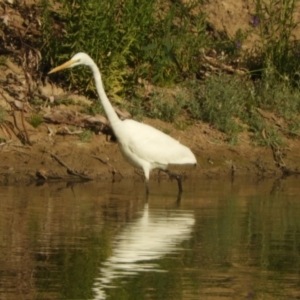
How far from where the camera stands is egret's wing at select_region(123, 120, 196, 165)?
1459 cm

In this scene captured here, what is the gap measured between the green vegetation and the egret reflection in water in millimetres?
4523

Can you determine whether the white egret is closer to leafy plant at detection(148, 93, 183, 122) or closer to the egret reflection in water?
the egret reflection in water

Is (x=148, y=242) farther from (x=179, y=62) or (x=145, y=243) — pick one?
(x=179, y=62)

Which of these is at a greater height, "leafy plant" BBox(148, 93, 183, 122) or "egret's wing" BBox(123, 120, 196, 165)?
"leafy plant" BBox(148, 93, 183, 122)

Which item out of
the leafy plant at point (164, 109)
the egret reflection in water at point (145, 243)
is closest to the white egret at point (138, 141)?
the egret reflection in water at point (145, 243)

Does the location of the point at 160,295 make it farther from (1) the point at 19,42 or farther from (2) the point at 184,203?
(1) the point at 19,42

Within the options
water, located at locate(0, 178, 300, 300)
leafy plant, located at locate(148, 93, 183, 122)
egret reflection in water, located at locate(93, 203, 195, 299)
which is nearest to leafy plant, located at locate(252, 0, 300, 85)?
leafy plant, located at locate(148, 93, 183, 122)

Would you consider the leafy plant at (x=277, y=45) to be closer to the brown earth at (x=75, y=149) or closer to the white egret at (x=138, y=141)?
the brown earth at (x=75, y=149)

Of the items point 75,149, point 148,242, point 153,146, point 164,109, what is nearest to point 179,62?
point 164,109

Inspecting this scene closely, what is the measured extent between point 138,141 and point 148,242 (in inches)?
161

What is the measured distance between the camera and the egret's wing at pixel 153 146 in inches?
575

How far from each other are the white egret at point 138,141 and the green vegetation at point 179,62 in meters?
2.03

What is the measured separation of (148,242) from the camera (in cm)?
1059

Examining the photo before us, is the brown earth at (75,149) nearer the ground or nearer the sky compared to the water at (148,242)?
nearer the sky
